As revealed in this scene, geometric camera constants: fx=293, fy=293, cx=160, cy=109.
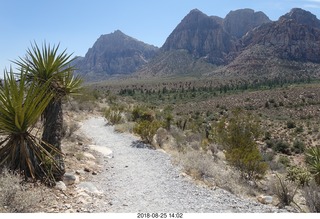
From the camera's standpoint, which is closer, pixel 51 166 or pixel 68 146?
pixel 51 166

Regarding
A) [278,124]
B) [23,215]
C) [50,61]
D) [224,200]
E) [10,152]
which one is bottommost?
[278,124]

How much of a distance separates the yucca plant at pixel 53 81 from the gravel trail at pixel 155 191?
1.55 m

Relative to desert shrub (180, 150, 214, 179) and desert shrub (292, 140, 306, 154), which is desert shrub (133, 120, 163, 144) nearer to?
desert shrub (180, 150, 214, 179)

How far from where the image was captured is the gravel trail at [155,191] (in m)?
6.01

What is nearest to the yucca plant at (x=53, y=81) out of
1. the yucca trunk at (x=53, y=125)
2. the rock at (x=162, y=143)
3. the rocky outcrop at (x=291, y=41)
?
the yucca trunk at (x=53, y=125)

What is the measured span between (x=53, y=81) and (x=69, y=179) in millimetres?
2542

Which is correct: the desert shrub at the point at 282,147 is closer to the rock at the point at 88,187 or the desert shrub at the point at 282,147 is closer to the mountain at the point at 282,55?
the rock at the point at 88,187

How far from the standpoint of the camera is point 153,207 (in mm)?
6004

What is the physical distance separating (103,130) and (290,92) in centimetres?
4253

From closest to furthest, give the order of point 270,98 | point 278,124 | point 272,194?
1. point 272,194
2. point 278,124
3. point 270,98

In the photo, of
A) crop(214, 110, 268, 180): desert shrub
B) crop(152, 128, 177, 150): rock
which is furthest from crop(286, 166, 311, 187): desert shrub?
crop(152, 128, 177, 150): rock

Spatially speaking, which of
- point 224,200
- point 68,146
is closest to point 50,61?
point 68,146

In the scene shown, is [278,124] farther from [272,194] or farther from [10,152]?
[10,152]

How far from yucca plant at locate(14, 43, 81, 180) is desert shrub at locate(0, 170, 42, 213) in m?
1.45
